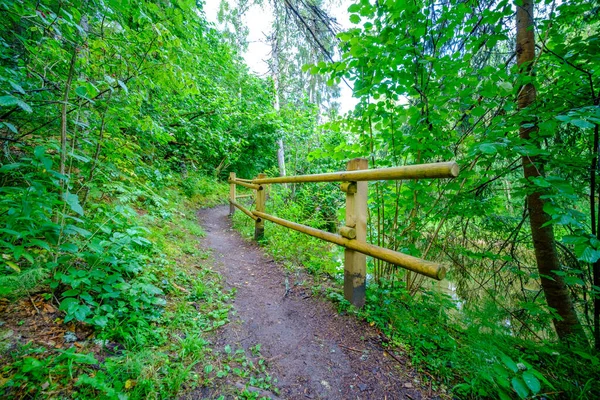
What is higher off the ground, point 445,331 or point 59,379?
point 59,379

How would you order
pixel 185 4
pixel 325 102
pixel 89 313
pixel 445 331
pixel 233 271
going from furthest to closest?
pixel 325 102
pixel 233 271
pixel 185 4
pixel 445 331
pixel 89 313

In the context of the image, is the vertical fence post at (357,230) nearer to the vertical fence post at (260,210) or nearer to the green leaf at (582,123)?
the green leaf at (582,123)

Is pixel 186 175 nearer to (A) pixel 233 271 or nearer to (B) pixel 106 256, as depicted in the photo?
(A) pixel 233 271

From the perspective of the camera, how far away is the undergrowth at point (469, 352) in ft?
4.26

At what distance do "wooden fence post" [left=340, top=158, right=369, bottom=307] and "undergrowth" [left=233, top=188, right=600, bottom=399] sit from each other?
6.8 inches

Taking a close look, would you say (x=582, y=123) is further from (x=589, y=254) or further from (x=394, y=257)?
(x=394, y=257)

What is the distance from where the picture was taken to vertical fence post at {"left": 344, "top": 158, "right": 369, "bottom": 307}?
2.12 m

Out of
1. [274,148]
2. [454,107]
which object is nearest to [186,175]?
[274,148]

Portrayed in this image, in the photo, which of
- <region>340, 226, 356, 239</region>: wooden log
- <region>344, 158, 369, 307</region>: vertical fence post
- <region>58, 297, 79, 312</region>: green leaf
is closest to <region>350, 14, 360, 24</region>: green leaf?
<region>344, 158, 369, 307</region>: vertical fence post

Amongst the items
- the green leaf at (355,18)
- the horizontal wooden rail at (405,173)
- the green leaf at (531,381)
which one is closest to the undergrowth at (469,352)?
the green leaf at (531,381)

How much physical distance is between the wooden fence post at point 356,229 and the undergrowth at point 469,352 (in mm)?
173

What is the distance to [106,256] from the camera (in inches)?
70.3

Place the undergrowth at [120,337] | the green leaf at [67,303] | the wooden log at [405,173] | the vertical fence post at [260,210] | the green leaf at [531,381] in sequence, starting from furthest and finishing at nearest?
1. the vertical fence post at [260,210]
2. the green leaf at [67,303]
3. the wooden log at [405,173]
4. the undergrowth at [120,337]
5. the green leaf at [531,381]

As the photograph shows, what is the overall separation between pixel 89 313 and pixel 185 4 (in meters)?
2.63
